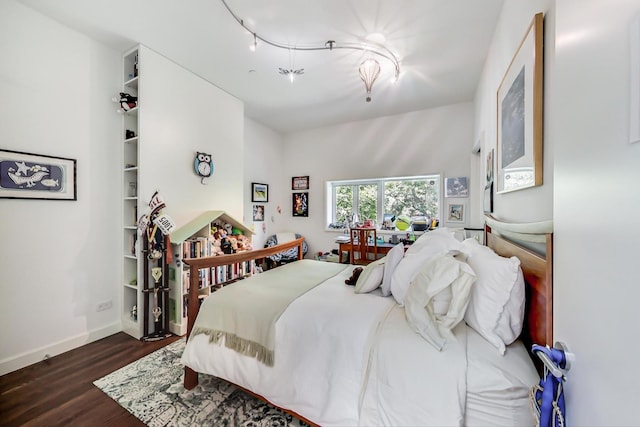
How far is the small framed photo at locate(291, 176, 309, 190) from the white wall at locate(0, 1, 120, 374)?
2.87 m

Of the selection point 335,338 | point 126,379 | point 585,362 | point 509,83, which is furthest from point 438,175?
point 126,379

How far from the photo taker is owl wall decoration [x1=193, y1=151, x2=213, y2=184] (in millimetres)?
2928

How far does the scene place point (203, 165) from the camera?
299 centimetres

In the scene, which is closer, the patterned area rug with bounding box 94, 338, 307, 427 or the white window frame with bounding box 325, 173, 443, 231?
the patterned area rug with bounding box 94, 338, 307, 427

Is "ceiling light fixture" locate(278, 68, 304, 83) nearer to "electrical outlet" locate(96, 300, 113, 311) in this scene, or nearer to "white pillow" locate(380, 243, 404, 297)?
"white pillow" locate(380, 243, 404, 297)

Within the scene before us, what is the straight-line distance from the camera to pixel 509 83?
1.58 m

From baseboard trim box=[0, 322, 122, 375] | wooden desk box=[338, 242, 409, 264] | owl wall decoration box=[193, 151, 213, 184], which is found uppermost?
owl wall decoration box=[193, 151, 213, 184]

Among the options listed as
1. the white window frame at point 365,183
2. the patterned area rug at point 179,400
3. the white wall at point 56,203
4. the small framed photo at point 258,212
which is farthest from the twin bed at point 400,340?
the small framed photo at point 258,212

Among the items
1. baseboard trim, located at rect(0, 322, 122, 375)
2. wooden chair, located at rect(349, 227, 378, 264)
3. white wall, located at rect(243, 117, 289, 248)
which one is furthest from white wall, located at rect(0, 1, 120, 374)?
wooden chair, located at rect(349, 227, 378, 264)

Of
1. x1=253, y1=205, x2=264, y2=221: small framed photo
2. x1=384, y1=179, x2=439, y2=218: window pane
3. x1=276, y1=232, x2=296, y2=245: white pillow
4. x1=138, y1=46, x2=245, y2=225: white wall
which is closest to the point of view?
x1=138, y1=46, x2=245, y2=225: white wall

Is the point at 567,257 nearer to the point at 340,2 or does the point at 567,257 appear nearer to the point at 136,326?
the point at 340,2

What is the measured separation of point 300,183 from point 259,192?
86 cm

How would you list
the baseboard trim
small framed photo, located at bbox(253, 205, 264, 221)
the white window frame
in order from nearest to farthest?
the baseboard trim
the white window frame
small framed photo, located at bbox(253, 205, 264, 221)

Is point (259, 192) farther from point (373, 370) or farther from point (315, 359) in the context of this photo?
point (373, 370)
